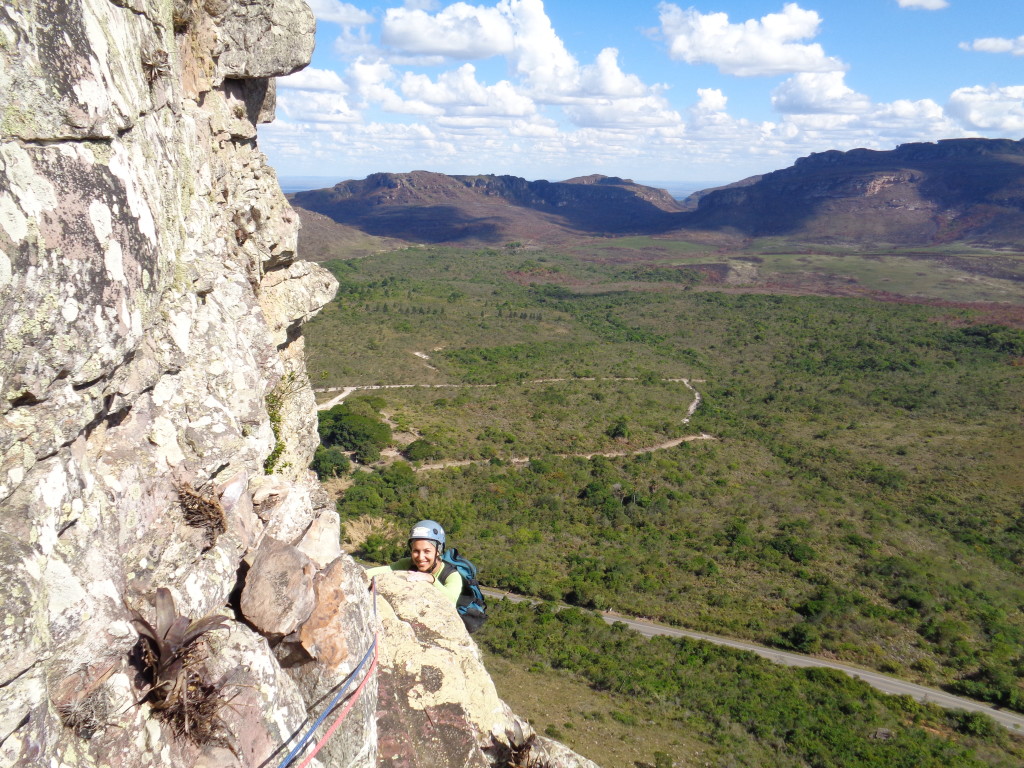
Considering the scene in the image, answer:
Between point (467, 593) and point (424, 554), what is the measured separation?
91cm

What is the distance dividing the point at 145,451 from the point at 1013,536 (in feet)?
128

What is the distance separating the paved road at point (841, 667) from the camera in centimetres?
2100

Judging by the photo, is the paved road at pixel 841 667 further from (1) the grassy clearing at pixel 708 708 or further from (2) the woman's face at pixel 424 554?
(2) the woman's face at pixel 424 554

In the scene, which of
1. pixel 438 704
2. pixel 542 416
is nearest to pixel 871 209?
pixel 542 416

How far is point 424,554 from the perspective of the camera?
825 centimetres

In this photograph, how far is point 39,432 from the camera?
13.1ft

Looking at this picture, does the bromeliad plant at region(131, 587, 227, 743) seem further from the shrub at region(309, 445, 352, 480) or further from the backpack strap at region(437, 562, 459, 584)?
the shrub at region(309, 445, 352, 480)

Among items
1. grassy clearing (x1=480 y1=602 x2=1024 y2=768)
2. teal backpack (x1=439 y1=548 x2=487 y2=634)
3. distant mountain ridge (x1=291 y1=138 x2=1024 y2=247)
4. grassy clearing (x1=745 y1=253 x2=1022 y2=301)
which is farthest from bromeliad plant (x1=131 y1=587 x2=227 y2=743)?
distant mountain ridge (x1=291 y1=138 x2=1024 y2=247)

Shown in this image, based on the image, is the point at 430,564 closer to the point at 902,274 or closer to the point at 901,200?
the point at 902,274

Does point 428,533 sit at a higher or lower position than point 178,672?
lower

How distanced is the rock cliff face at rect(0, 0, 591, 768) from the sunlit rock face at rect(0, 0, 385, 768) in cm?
2

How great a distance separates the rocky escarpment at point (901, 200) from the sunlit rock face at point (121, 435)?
173m

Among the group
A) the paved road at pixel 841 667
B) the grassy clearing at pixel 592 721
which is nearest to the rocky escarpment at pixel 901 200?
the paved road at pixel 841 667

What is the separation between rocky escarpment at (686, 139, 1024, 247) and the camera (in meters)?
152
